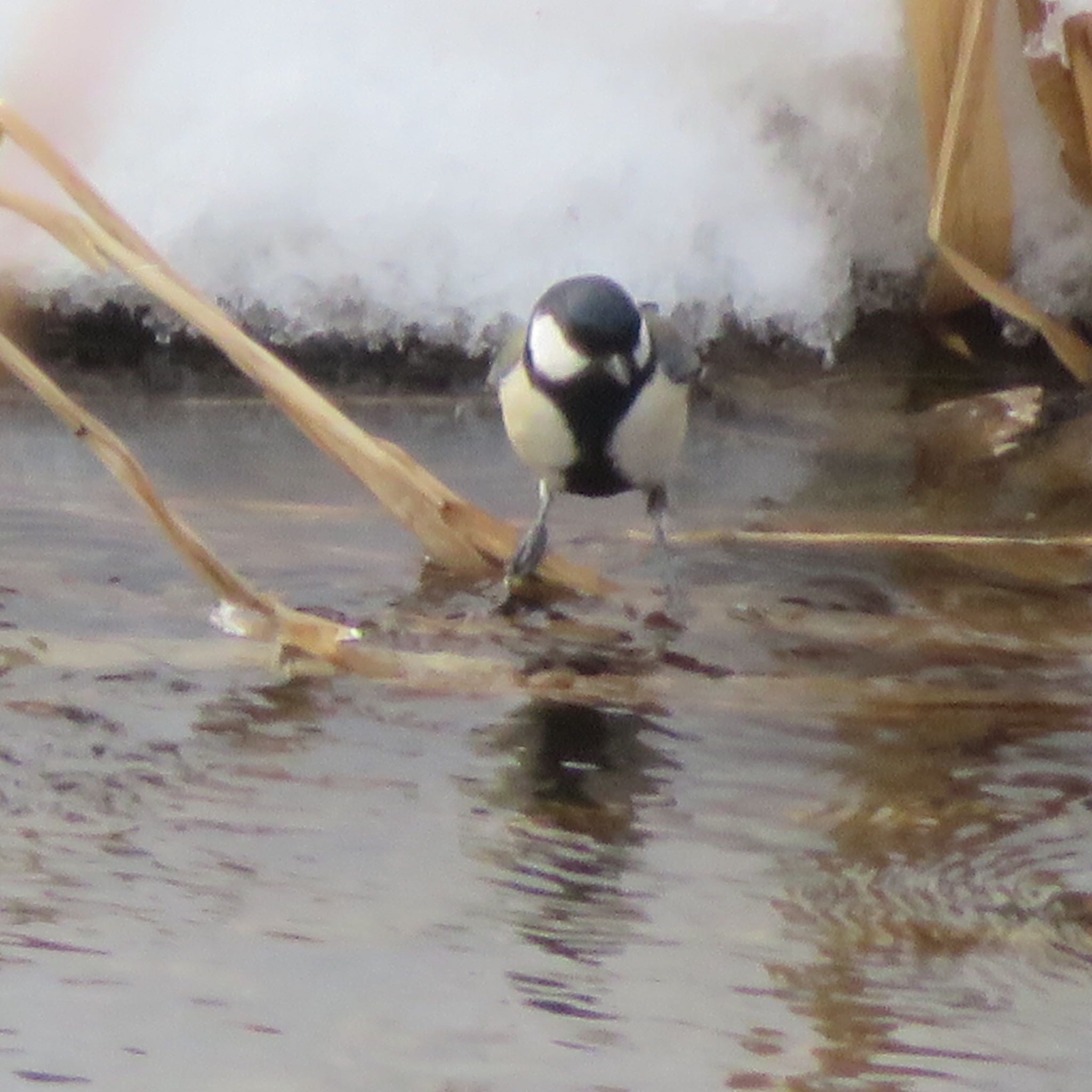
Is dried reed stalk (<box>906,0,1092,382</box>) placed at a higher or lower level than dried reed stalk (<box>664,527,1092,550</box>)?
higher

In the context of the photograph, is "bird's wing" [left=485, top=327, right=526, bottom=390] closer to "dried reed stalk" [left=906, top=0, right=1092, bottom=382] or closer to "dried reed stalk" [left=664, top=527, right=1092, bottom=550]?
"dried reed stalk" [left=664, top=527, right=1092, bottom=550]

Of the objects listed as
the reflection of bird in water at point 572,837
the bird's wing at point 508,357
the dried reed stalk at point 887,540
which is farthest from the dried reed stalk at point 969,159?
the reflection of bird in water at point 572,837

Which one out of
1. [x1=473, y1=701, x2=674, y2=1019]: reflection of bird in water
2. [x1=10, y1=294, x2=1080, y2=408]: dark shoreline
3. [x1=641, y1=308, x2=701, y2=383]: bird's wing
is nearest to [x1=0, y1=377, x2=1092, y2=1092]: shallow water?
[x1=473, y1=701, x2=674, y2=1019]: reflection of bird in water

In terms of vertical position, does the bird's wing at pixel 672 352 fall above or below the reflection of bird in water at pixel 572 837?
above

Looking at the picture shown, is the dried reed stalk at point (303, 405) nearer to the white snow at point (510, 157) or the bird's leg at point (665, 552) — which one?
the bird's leg at point (665, 552)

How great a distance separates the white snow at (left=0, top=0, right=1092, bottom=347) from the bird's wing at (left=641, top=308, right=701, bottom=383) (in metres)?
0.31

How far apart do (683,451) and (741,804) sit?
4.45 feet

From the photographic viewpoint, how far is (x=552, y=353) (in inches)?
104

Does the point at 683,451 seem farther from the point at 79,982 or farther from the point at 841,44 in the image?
the point at 79,982

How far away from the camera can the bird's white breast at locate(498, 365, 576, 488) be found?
2662mm

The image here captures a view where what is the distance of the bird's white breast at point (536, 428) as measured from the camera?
2.66 m

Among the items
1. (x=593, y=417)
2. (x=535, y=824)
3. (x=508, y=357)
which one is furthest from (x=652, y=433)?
(x=535, y=824)

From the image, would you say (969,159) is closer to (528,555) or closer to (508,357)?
(508,357)

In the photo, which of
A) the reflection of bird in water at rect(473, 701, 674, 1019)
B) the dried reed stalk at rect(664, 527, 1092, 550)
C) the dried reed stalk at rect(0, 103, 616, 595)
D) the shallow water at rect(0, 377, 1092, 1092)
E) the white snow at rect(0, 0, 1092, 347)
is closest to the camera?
the shallow water at rect(0, 377, 1092, 1092)
